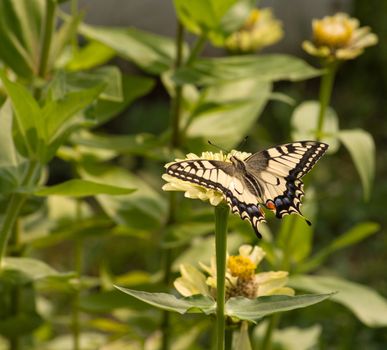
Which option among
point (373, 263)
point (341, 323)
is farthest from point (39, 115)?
point (373, 263)

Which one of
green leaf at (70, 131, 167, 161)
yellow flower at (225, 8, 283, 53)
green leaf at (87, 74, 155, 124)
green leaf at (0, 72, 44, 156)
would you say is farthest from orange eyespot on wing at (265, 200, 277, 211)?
yellow flower at (225, 8, 283, 53)

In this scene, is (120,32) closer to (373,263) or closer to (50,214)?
(50,214)

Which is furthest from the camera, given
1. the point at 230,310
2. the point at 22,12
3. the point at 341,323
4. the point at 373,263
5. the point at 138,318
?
the point at 373,263

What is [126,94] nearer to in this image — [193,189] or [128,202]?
[128,202]

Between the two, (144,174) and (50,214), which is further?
(144,174)

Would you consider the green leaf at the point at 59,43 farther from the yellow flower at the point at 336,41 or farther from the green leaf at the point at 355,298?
the green leaf at the point at 355,298

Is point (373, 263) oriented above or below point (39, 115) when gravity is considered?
below

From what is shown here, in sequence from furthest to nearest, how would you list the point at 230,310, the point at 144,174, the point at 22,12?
the point at 144,174 → the point at 22,12 → the point at 230,310
